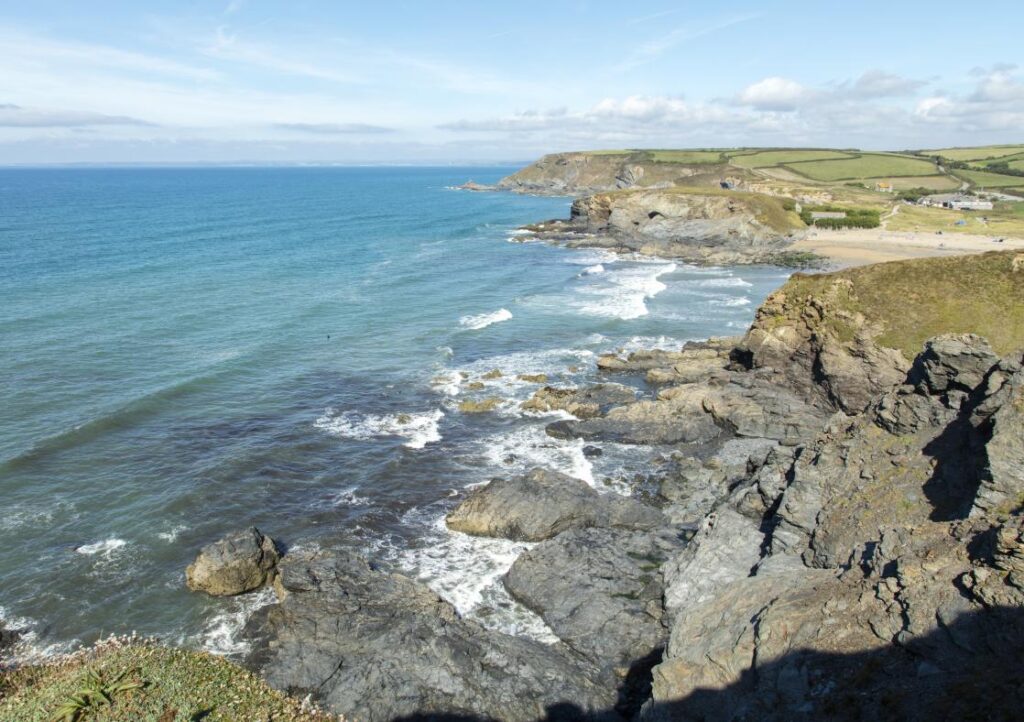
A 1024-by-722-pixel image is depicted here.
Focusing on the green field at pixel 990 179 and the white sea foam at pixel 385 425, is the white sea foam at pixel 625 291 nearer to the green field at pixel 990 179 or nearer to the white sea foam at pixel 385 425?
the white sea foam at pixel 385 425

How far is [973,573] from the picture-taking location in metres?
13.1

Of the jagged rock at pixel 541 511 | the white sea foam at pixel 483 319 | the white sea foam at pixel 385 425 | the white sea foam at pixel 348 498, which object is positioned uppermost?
the jagged rock at pixel 541 511

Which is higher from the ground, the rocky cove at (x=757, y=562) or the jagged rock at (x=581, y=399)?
the rocky cove at (x=757, y=562)

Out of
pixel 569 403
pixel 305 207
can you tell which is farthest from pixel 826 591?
pixel 305 207

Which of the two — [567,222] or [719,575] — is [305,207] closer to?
[567,222]

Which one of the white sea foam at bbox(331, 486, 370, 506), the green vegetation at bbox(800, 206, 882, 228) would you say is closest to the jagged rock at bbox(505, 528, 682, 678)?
the white sea foam at bbox(331, 486, 370, 506)

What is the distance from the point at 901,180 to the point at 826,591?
186m

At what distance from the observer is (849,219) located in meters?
113

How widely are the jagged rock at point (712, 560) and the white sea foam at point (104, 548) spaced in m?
22.1

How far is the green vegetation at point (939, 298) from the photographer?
3573 centimetres

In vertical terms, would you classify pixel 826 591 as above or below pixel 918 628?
→ below

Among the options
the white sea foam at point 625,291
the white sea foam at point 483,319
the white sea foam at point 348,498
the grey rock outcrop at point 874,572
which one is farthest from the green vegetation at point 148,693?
the white sea foam at point 625,291

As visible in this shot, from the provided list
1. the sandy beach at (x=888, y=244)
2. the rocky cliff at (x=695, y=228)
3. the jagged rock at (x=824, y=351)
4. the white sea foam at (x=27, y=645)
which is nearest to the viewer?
the white sea foam at (x=27, y=645)

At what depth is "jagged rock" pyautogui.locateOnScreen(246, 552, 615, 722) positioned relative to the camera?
18.4 m
